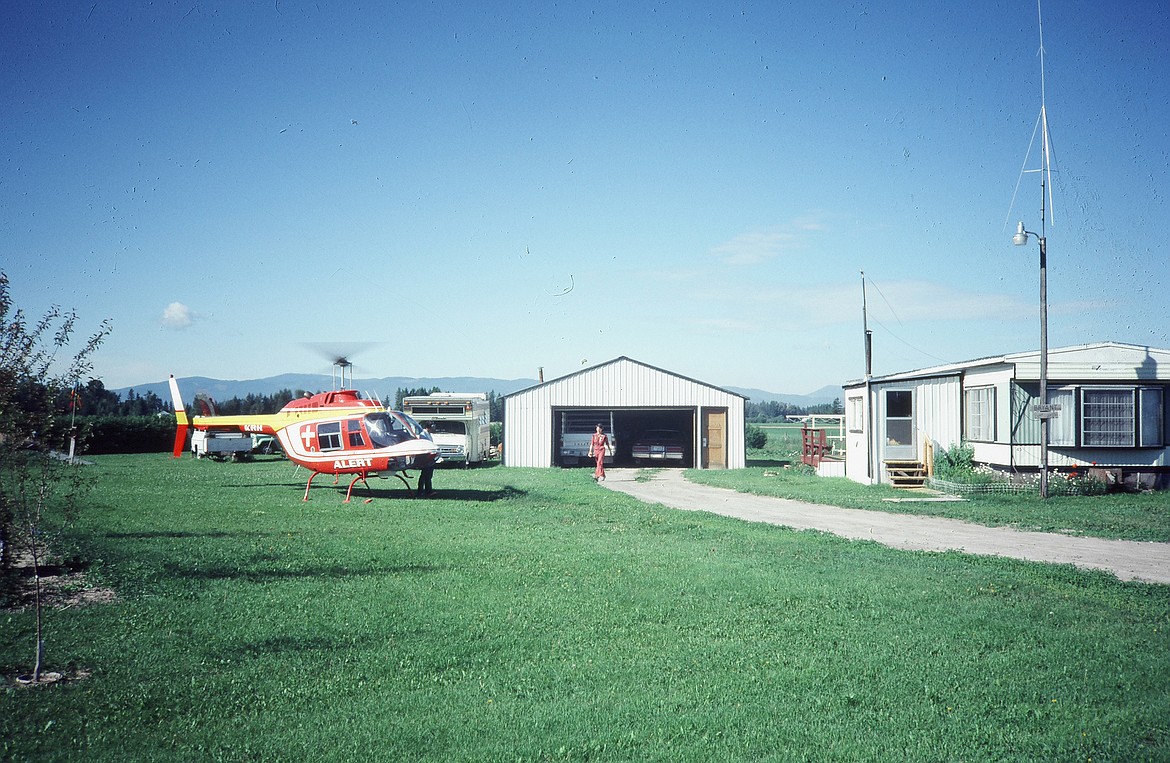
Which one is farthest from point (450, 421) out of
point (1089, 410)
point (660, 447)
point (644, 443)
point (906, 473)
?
point (1089, 410)

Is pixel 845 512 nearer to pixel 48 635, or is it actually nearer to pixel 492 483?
pixel 492 483

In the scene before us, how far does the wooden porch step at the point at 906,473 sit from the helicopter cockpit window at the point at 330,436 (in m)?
14.9

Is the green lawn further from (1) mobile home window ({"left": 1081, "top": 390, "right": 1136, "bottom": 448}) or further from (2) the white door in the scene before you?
(2) the white door

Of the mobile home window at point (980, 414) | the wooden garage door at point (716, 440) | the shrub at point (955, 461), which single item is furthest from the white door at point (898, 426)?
the wooden garage door at point (716, 440)

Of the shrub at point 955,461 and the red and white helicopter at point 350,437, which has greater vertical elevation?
the red and white helicopter at point 350,437

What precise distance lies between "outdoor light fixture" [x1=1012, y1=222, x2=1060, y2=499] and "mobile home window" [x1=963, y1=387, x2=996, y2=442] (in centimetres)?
133

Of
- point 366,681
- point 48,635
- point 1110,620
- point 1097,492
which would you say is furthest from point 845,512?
point 48,635

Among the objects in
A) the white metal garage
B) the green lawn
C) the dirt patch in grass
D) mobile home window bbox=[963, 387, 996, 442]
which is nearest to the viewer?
the green lawn

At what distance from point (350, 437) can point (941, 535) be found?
12482 millimetres

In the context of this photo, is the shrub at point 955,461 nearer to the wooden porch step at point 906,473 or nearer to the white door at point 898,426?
the wooden porch step at point 906,473

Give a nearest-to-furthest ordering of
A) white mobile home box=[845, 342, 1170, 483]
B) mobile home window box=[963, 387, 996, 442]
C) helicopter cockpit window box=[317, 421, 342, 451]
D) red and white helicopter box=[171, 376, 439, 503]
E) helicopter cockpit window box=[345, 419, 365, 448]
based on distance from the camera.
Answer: red and white helicopter box=[171, 376, 439, 503] < helicopter cockpit window box=[345, 419, 365, 448] < helicopter cockpit window box=[317, 421, 342, 451] < white mobile home box=[845, 342, 1170, 483] < mobile home window box=[963, 387, 996, 442]

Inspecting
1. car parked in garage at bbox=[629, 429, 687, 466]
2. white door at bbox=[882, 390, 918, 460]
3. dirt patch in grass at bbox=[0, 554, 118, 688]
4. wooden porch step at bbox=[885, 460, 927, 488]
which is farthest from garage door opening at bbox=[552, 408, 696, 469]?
dirt patch in grass at bbox=[0, 554, 118, 688]

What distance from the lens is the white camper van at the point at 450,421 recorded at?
93.6ft

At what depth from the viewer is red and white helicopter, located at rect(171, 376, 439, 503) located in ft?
58.7
